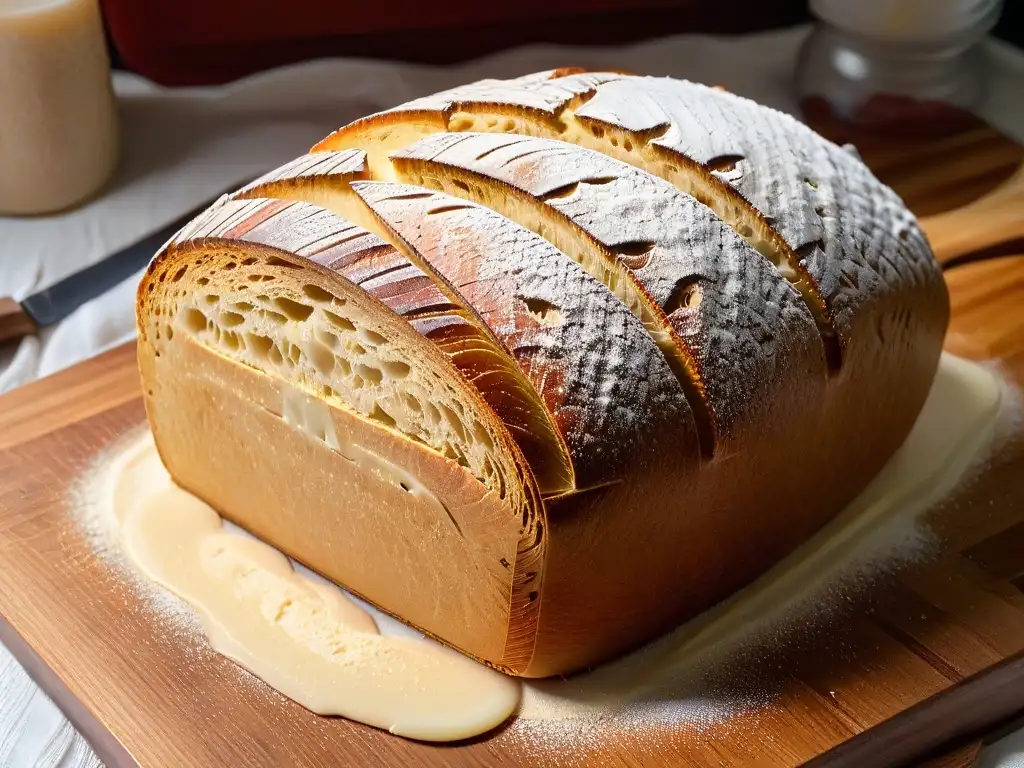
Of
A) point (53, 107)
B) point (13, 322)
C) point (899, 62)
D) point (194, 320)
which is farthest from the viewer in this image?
point (899, 62)

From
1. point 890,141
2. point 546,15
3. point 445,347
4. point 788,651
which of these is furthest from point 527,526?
point 546,15

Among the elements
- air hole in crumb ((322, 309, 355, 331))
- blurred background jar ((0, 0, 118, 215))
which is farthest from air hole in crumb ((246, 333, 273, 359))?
blurred background jar ((0, 0, 118, 215))

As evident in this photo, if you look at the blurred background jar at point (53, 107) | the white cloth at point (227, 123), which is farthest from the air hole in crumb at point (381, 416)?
the blurred background jar at point (53, 107)

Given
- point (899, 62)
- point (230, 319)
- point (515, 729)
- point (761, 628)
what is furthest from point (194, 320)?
point (899, 62)

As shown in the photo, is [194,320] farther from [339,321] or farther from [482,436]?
[482,436]

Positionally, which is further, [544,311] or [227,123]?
[227,123]

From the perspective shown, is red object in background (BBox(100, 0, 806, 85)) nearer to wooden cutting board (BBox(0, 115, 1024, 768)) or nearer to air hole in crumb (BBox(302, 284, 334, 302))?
wooden cutting board (BBox(0, 115, 1024, 768))

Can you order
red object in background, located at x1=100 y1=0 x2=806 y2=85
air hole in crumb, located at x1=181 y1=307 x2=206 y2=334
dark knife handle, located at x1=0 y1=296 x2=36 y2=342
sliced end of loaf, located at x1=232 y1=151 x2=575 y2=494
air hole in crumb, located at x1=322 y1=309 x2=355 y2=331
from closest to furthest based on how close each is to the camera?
sliced end of loaf, located at x1=232 y1=151 x2=575 y2=494 → air hole in crumb, located at x1=322 y1=309 x2=355 y2=331 → air hole in crumb, located at x1=181 y1=307 x2=206 y2=334 → dark knife handle, located at x1=0 y1=296 x2=36 y2=342 → red object in background, located at x1=100 y1=0 x2=806 y2=85
